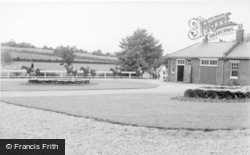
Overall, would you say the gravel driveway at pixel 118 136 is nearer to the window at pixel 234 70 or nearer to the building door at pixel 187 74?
the window at pixel 234 70

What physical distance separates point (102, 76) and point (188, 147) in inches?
1022

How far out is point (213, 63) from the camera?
29406 millimetres

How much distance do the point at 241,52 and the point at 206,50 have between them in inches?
137

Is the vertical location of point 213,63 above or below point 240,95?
above

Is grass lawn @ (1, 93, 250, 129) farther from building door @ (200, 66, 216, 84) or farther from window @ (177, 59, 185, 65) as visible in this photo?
window @ (177, 59, 185, 65)

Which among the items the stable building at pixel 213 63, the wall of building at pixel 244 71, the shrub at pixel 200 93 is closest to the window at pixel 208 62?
the stable building at pixel 213 63

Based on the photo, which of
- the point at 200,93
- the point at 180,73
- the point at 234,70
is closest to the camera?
the point at 200,93

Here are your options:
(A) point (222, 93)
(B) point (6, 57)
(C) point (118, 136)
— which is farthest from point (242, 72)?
(C) point (118, 136)

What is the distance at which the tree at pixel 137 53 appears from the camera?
85.9 feet

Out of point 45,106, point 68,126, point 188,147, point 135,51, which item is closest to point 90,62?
point 135,51

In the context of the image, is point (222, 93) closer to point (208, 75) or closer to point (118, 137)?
point (118, 137)

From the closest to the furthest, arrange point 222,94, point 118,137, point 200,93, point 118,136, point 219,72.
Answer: point 118,137, point 118,136, point 222,94, point 200,93, point 219,72

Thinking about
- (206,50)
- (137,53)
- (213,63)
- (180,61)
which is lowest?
(213,63)

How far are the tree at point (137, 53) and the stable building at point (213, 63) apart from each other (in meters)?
4.36
